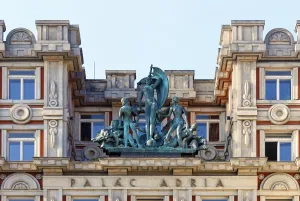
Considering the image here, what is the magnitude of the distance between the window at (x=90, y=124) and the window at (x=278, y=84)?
12.0 meters

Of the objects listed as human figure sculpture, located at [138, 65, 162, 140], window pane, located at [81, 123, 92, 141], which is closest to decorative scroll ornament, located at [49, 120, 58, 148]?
human figure sculpture, located at [138, 65, 162, 140]

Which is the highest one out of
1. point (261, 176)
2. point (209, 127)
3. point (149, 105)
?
point (149, 105)

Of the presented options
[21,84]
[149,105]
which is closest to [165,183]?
[149,105]

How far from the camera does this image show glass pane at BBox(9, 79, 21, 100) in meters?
106

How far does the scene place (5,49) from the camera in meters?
106

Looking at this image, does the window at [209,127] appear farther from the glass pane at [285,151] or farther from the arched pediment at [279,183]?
the arched pediment at [279,183]

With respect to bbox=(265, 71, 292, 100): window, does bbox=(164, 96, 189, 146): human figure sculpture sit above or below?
below

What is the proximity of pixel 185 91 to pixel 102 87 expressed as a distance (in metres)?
5.19

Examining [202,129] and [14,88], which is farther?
[202,129]

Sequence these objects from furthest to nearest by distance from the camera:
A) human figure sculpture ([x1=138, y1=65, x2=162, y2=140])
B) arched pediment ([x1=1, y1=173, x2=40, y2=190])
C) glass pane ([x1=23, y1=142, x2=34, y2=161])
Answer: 1. human figure sculpture ([x1=138, y1=65, x2=162, y2=140])
2. glass pane ([x1=23, y1=142, x2=34, y2=161])
3. arched pediment ([x1=1, y1=173, x2=40, y2=190])

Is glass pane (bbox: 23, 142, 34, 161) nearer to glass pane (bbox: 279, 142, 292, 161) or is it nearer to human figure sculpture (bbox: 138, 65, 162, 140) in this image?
human figure sculpture (bbox: 138, 65, 162, 140)

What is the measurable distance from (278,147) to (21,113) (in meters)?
14.9

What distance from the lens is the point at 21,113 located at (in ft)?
346

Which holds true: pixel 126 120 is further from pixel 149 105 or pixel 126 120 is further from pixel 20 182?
pixel 20 182
